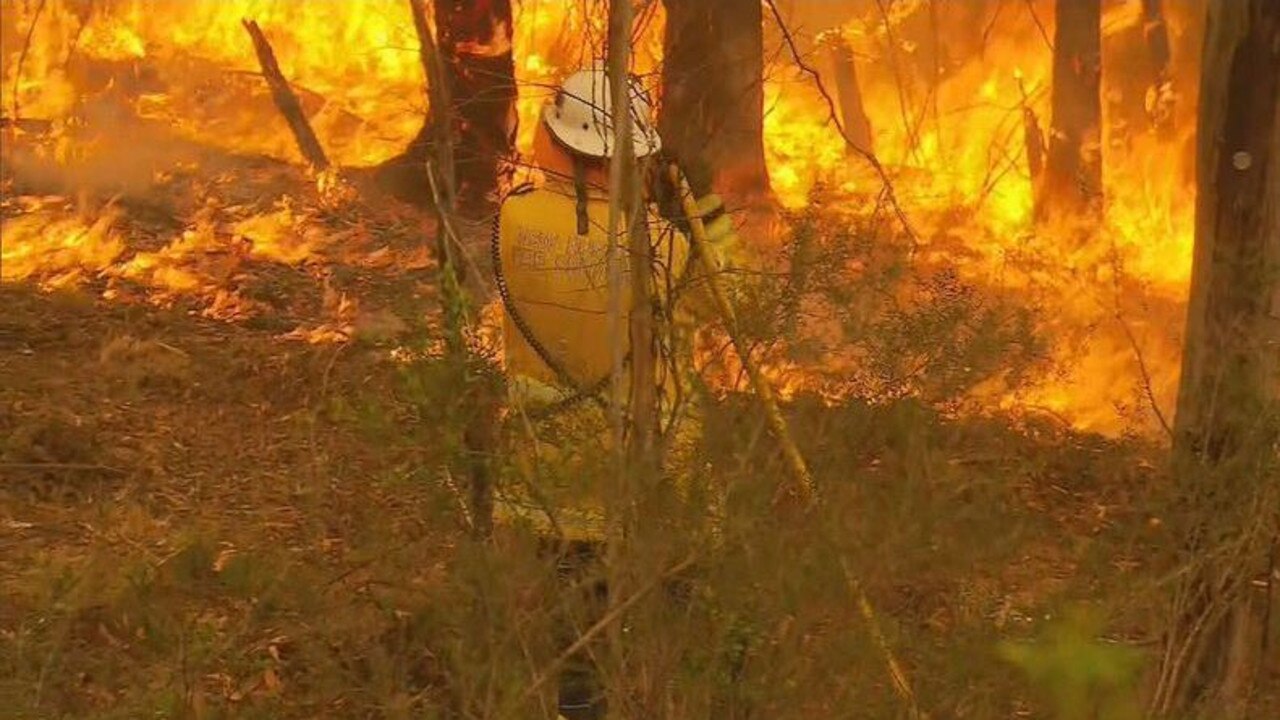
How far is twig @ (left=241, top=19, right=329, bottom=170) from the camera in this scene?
413 inches

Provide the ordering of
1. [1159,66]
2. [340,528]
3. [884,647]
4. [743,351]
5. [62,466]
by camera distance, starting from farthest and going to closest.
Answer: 1. [1159,66]
2. [62,466]
3. [340,528]
4. [743,351]
5. [884,647]

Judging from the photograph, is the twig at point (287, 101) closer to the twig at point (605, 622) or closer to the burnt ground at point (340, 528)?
the burnt ground at point (340, 528)

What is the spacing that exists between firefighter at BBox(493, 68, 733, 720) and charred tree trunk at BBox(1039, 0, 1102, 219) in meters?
7.74

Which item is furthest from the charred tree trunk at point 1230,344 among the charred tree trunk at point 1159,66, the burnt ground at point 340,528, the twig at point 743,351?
the charred tree trunk at point 1159,66

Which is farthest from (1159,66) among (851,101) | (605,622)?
(605,622)

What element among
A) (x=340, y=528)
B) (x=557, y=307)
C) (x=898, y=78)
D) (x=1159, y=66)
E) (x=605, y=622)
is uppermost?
(x=1159, y=66)

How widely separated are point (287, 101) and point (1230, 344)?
26.0 feet

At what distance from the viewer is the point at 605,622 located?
111 inches

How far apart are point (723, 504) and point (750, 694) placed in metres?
0.37

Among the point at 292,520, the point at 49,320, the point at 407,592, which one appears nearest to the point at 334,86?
the point at 49,320

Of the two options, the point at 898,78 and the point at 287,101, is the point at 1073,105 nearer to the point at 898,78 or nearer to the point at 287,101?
the point at 898,78

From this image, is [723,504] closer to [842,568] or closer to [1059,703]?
[842,568]

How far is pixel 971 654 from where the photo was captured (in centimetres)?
325

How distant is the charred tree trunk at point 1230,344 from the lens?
3.78 metres
